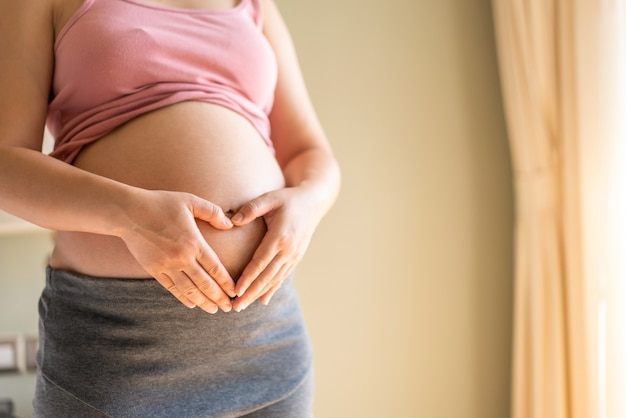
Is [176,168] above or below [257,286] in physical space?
above

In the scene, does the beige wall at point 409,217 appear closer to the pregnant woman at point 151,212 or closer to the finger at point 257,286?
the pregnant woman at point 151,212

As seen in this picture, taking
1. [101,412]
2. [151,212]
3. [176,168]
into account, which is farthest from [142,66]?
[101,412]

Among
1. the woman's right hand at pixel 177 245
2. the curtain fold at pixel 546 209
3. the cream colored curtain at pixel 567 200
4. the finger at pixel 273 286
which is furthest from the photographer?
the curtain fold at pixel 546 209

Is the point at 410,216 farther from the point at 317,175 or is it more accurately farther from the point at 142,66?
the point at 142,66

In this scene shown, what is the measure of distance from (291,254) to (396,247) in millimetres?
944

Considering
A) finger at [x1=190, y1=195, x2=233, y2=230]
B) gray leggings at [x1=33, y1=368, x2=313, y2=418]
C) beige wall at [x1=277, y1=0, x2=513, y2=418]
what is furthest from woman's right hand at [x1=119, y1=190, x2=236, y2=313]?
beige wall at [x1=277, y1=0, x2=513, y2=418]

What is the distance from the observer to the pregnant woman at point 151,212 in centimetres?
81

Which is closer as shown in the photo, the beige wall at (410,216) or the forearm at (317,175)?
the forearm at (317,175)

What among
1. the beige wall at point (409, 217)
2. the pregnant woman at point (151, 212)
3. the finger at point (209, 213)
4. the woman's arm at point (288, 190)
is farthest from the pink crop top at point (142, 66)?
the beige wall at point (409, 217)

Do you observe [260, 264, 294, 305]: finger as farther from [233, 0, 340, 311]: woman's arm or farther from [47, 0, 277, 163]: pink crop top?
[47, 0, 277, 163]: pink crop top

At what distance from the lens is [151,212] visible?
780 millimetres

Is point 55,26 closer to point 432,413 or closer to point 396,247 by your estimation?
point 396,247

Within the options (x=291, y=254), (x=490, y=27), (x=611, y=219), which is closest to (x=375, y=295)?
(x=611, y=219)

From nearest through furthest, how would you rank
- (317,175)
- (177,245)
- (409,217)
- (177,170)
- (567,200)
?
(177,245)
(177,170)
(317,175)
(567,200)
(409,217)
